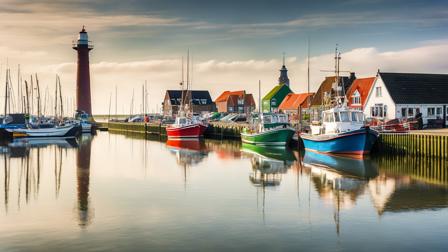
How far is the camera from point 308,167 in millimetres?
35312

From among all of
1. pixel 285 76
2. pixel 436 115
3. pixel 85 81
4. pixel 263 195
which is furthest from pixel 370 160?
pixel 285 76

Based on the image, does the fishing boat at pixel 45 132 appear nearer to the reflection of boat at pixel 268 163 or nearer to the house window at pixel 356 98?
the reflection of boat at pixel 268 163

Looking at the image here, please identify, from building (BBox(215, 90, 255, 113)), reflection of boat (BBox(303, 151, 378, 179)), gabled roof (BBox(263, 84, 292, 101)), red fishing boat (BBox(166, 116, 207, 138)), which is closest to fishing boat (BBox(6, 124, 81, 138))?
red fishing boat (BBox(166, 116, 207, 138))

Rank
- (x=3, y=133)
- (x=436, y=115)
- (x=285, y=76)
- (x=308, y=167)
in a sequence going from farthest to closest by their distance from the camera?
(x=285, y=76) → (x=3, y=133) → (x=436, y=115) → (x=308, y=167)

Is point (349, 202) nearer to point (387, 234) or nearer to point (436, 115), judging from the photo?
point (387, 234)

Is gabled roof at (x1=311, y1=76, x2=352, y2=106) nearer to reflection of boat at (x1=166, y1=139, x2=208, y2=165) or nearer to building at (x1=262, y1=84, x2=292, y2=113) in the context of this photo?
reflection of boat at (x1=166, y1=139, x2=208, y2=165)

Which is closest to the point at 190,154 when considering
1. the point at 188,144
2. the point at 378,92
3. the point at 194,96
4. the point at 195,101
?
the point at 188,144

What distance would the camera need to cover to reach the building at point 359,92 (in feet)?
195

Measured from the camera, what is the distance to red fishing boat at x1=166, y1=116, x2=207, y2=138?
6612 centimetres

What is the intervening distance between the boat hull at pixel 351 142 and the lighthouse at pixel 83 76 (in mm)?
62328

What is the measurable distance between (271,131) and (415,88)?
53.6 feet

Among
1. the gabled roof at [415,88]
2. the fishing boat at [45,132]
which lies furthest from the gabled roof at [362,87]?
the fishing boat at [45,132]

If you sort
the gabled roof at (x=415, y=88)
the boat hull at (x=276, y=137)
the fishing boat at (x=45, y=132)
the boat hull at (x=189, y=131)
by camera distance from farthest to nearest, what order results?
the fishing boat at (x=45, y=132) < the boat hull at (x=189, y=131) < the gabled roof at (x=415, y=88) < the boat hull at (x=276, y=137)

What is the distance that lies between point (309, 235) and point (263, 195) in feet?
25.0
